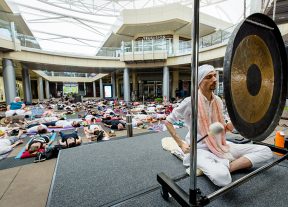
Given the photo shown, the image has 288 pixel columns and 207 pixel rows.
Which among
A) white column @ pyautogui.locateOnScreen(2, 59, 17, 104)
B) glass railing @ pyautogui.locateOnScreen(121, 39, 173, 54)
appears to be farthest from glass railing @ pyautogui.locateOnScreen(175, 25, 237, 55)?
white column @ pyautogui.locateOnScreen(2, 59, 17, 104)

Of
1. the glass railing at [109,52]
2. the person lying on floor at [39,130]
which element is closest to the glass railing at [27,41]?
the glass railing at [109,52]

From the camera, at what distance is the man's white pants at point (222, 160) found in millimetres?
1604

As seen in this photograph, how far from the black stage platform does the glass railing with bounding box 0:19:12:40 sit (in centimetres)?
1057

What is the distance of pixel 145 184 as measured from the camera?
179 centimetres

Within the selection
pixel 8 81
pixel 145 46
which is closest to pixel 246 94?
pixel 8 81

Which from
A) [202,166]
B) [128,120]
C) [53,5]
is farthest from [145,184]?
[53,5]

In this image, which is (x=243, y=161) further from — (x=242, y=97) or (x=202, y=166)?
(x=242, y=97)

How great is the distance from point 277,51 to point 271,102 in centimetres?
52

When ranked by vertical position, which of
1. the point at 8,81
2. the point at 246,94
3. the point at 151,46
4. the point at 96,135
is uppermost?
the point at 151,46

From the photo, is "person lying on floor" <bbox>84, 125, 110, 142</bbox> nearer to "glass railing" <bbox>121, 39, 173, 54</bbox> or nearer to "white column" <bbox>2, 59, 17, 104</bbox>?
"white column" <bbox>2, 59, 17, 104</bbox>

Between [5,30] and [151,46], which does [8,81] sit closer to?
[5,30]

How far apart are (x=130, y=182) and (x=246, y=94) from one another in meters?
1.51

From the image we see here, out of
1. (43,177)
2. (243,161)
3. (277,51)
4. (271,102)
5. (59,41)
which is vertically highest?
(59,41)

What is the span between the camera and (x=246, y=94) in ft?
4.31
